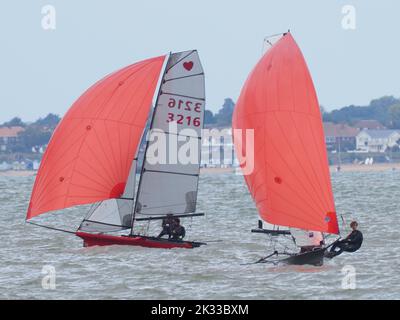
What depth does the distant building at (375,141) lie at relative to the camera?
591ft

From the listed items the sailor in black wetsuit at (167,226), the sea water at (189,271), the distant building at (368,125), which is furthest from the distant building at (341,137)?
the sailor in black wetsuit at (167,226)

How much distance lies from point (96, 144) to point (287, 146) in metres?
5.44

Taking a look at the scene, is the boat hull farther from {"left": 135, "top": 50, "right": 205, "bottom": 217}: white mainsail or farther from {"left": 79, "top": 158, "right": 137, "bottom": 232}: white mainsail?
{"left": 135, "top": 50, "right": 205, "bottom": 217}: white mainsail

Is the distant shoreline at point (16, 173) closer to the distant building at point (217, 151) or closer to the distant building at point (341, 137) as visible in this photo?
the distant building at point (217, 151)

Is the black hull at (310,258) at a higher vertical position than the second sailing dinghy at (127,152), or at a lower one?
lower

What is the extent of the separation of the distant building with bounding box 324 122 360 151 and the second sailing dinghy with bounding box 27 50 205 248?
499 ft

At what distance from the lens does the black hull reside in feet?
78.6

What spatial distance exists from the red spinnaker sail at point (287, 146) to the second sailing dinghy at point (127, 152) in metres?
4.13

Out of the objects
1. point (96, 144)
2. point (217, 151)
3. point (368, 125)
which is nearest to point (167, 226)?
point (96, 144)

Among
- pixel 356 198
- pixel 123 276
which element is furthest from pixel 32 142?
pixel 123 276

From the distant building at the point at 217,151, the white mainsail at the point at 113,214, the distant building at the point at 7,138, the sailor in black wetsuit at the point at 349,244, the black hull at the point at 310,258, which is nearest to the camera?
the black hull at the point at 310,258

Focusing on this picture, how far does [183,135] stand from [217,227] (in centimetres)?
839
